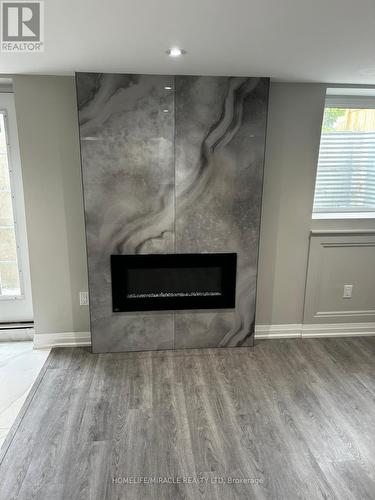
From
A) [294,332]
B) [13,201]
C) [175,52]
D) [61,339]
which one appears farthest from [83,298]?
[175,52]

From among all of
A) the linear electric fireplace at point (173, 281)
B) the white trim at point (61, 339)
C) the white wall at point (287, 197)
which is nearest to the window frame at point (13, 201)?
the white trim at point (61, 339)

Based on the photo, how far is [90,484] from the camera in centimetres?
190

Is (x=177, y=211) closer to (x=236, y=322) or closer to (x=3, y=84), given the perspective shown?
(x=236, y=322)

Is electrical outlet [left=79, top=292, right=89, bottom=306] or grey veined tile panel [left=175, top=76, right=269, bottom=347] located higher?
grey veined tile panel [left=175, top=76, right=269, bottom=347]

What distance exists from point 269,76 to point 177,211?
1200mm

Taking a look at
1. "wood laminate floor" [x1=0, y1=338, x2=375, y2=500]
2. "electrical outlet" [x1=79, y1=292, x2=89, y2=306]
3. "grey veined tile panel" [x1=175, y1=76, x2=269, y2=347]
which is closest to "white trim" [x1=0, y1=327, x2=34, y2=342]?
"wood laminate floor" [x1=0, y1=338, x2=375, y2=500]

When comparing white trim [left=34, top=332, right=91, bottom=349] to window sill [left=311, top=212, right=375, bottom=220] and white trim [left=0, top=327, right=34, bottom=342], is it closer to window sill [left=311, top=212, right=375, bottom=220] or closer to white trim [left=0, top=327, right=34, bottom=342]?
white trim [left=0, top=327, right=34, bottom=342]

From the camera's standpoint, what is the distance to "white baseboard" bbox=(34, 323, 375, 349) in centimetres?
325

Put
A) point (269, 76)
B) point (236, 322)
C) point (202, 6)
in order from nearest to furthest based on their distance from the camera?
point (202, 6) < point (269, 76) < point (236, 322)

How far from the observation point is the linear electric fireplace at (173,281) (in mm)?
3037

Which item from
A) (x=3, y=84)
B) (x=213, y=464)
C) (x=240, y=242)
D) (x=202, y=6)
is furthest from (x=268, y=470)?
(x=3, y=84)

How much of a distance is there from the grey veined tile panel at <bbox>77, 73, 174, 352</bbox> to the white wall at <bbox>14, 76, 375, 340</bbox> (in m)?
0.17

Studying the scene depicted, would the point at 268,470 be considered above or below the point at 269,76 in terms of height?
below

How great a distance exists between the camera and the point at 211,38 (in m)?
1.81
